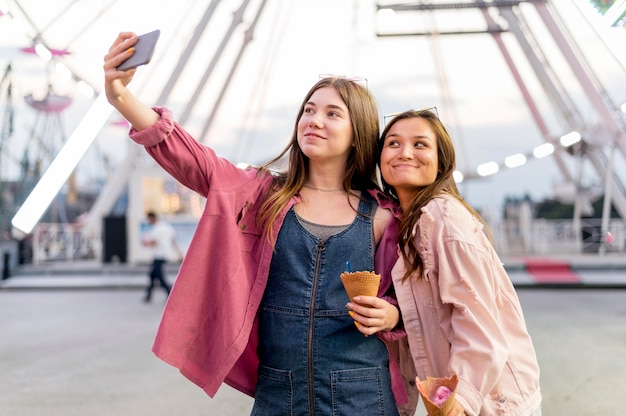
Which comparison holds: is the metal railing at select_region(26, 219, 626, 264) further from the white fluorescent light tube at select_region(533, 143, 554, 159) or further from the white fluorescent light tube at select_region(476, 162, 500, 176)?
the white fluorescent light tube at select_region(533, 143, 554, 159)

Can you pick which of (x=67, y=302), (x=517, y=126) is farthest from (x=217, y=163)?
(x=517, y=126)

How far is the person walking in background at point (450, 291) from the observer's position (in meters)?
1.56

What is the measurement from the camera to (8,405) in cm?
428

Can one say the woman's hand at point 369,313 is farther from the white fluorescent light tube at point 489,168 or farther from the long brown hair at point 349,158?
the white fluorescent light tube at point 489,168

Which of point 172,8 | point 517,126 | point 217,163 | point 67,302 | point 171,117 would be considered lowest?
point 67,302

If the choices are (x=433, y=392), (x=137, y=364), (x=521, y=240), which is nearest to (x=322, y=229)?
(x=433, y=392)

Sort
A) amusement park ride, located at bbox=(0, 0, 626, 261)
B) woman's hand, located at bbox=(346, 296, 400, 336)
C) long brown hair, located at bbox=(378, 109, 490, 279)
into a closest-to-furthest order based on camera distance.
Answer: woman's hand, located at bbox=(346, 296, 400, 336) < long brown hair, located at bbox=(378, 109, 490, 279) < amusement park ride, located at bbox=(0, 0, 626, 261)

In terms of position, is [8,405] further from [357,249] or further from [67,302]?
[67,302]

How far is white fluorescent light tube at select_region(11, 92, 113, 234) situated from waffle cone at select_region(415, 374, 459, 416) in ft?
6.73

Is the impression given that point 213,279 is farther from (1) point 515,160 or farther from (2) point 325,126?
(1) point 515,160

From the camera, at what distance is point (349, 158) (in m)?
2.06

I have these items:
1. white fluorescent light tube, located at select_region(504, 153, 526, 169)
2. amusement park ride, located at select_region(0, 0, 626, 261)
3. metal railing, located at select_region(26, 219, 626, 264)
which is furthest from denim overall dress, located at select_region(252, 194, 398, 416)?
metal railing, located at select_region(26, 219, 626, 264)

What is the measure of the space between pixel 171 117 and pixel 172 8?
227 inches

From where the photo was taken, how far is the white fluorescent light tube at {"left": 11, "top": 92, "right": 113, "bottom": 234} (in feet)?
10.1
